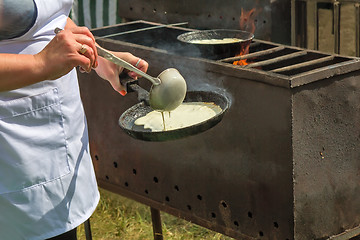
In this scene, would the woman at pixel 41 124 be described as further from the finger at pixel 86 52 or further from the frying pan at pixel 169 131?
the frying pan at pixel 169 131

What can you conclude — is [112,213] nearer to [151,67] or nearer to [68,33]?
[151,67]

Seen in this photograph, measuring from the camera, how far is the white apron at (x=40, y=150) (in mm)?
1905

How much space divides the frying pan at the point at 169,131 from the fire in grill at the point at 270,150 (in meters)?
0.26

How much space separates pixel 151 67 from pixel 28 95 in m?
1.21

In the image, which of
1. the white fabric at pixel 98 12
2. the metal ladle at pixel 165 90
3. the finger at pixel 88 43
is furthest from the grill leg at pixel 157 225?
the white fabric at pixel 98 12

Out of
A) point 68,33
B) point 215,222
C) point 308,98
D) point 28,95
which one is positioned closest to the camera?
point 68,33

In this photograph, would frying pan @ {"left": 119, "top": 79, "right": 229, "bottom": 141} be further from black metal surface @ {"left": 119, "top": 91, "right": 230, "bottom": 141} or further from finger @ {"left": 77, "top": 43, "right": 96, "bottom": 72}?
finger @ {"left": 77, "top": 43, "right": 96, "bottom": 72}

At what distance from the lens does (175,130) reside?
199cm

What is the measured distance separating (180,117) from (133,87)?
25cm

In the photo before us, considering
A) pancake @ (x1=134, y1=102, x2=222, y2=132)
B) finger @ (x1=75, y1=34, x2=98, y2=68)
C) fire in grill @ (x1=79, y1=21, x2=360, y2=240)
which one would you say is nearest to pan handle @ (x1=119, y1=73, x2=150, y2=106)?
pancake @ (x1=134, y1=102, x2=222, y2=132)

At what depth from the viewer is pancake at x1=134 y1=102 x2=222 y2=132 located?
2193 mm

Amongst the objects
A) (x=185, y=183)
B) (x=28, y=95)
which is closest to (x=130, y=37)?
(x=185, y=183)

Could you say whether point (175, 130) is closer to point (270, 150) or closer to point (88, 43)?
point (88, 43)

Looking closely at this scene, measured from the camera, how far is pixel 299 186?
2484 mm
